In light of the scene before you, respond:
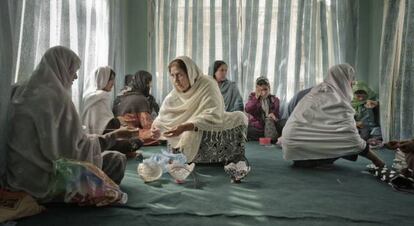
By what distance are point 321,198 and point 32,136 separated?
1.75 metres

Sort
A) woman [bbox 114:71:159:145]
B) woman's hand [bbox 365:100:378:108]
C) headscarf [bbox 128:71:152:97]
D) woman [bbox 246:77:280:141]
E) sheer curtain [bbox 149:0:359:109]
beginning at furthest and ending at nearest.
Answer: sheer curtain [bbox 149:0:359:109] < woman [bbox 246:77:280:141] < woman's hand [bbox 365:100:378:108] < headscarf [bbox 128:71:152:97] < woman [bbox 114:71:159:145]

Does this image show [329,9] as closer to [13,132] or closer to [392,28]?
[392,28]

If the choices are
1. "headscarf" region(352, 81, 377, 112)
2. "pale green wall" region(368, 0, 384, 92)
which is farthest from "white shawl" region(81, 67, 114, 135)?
"pale green wall" region(368, 0, 384, 92)

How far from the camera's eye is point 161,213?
197cm

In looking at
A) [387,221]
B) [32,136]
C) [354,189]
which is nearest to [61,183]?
[32,136]

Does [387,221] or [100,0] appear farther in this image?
[100,0]

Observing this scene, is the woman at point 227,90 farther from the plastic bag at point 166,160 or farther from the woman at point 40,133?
the woman at point 40,133

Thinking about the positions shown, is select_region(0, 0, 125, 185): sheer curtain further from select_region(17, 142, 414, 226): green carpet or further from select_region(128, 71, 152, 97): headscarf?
select_region(17, 142, 414, 226): green carpet

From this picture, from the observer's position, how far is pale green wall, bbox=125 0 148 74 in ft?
19.4

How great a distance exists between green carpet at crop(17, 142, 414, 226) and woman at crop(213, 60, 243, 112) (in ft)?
7.78

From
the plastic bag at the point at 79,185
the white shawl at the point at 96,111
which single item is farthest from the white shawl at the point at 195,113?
the plastic bag at the point at 79,185

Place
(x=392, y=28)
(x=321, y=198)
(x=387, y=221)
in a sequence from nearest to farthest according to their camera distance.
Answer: (x=387, y=221), (x=321, y=198), (x=392, y=28)

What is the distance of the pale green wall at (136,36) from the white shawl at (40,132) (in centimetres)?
394

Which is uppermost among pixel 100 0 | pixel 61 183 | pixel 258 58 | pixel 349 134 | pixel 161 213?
pixel 100 0
